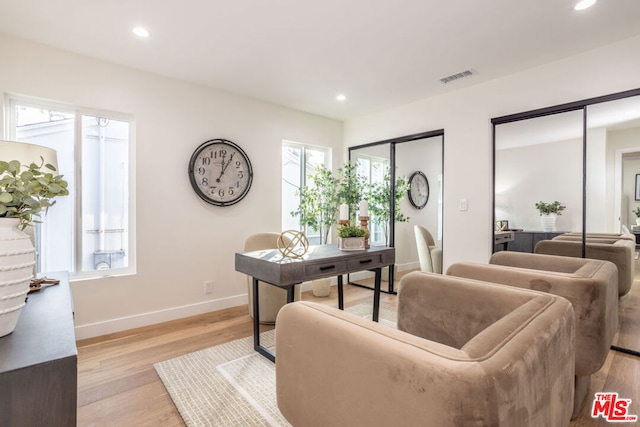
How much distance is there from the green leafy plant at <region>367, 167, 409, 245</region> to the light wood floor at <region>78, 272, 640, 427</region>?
2.06 metres

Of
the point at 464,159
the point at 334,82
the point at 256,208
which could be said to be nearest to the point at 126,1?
the point at 334,82

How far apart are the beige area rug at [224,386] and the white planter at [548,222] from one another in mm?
2634

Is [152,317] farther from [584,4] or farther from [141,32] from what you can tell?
[584,4]

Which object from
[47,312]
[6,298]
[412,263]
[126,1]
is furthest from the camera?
[412,263]

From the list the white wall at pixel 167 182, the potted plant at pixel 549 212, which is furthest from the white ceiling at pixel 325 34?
the potted plant at pixel 549 212

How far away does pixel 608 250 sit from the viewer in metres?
2.55

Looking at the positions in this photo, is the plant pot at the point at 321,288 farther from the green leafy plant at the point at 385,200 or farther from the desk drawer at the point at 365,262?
the desk drawer at the point at 365,262

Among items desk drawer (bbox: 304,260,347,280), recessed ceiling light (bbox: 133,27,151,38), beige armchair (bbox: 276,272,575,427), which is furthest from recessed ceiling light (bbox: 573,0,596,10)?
recessed ceiling light (bbox: 133,27,151,38)

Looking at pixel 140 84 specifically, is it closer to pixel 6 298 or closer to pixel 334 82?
pixel 334 82

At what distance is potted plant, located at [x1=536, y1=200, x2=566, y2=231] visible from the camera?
282cm

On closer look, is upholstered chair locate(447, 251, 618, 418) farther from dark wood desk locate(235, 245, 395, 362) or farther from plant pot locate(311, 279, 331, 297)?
plant pot locate(311, 279, 331, 297)

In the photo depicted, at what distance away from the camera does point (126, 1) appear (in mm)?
1979

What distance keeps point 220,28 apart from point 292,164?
2.11 meters

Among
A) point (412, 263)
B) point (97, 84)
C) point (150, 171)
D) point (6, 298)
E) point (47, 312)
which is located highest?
point (97, 84)
